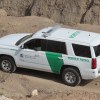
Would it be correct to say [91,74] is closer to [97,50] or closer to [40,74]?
[97,50]

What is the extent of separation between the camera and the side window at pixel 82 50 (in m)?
14.2

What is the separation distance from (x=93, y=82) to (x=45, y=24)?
6.72m

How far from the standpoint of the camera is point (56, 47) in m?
14.6

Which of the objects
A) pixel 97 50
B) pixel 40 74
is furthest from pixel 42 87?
pixel 97 50

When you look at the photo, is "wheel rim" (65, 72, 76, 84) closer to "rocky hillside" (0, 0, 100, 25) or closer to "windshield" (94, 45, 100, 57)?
"windshield" (94, 45, 100, 57)

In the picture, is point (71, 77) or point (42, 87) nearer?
point (42, 87)

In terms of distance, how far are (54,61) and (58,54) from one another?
0.93 feet

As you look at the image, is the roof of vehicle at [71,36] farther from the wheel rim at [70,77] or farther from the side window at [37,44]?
the wheel rim at [70,77]

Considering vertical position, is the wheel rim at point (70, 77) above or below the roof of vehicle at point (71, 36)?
below

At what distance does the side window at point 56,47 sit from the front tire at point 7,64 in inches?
62.0

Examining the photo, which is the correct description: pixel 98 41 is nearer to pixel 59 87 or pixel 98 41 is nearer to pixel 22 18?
pixel 59 87

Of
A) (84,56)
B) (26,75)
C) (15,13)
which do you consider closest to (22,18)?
(15,13)

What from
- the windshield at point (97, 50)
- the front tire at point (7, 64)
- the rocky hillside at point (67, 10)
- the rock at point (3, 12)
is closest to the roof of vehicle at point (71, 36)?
the windshield at point (97, 50)

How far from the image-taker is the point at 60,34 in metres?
14.8
